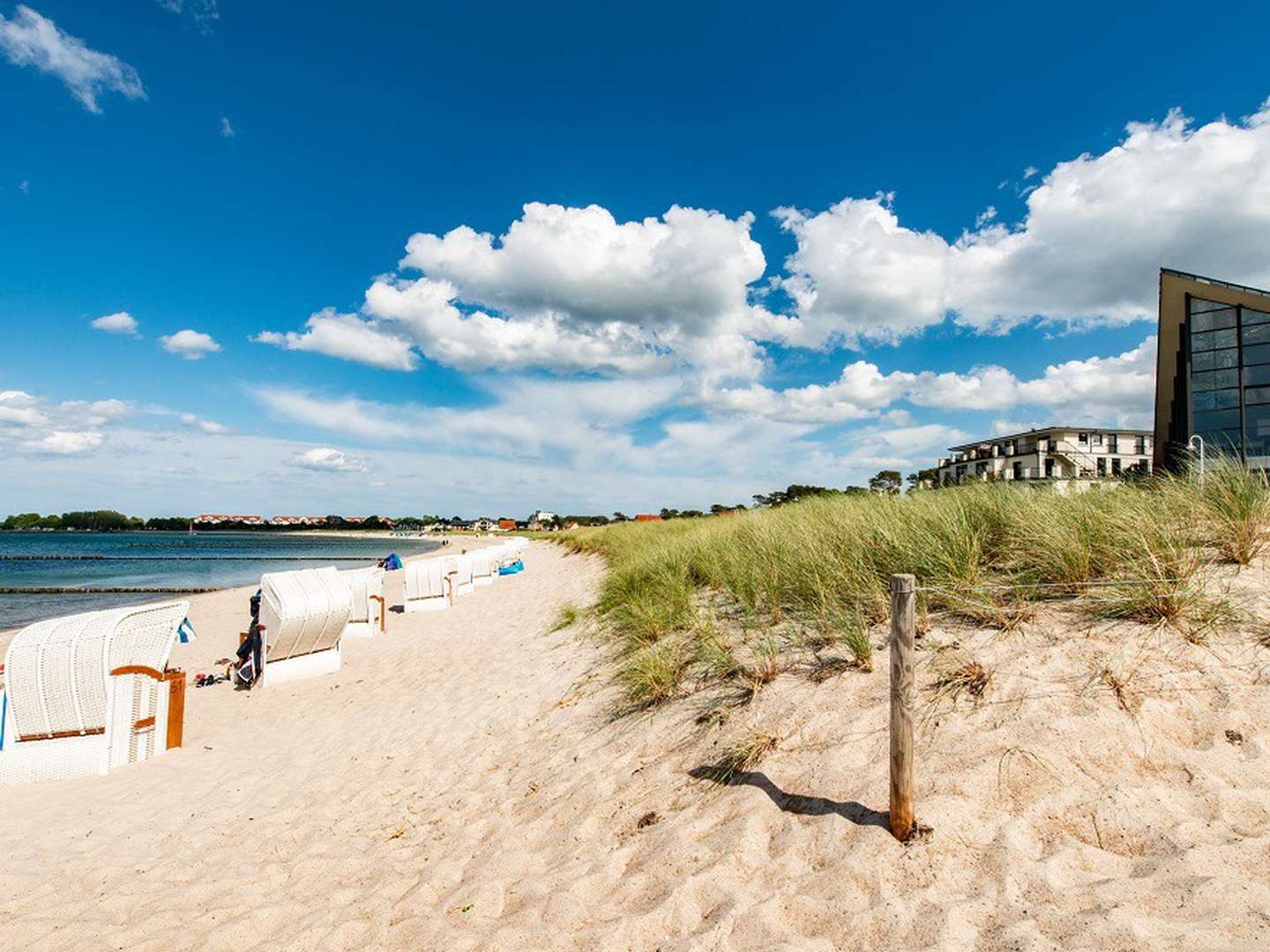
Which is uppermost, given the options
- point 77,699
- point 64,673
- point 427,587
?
point 64,673

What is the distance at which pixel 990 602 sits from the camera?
502 cm

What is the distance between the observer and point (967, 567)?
5.67 meters

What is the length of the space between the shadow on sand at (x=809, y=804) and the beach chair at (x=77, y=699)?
282 inches

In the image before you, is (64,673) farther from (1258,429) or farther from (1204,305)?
(1204,305)

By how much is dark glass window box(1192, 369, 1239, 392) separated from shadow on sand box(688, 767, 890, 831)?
2668 centimetres

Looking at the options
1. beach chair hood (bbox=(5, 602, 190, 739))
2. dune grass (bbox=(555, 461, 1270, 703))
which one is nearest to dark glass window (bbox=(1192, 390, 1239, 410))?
dune grass (bbox=(555, 461, 1270, 703))

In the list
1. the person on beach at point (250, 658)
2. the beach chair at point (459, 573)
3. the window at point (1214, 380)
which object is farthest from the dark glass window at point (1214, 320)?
the person on beach at point (250, 658)

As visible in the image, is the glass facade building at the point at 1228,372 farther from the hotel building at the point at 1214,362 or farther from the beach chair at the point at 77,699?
the beach chair at the point at 77,699

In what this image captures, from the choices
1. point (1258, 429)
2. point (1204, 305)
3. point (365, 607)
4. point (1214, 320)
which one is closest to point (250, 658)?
point (365, 607)

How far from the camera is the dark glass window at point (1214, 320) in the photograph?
21.8 m

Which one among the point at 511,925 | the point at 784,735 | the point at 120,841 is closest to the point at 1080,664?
the point at 784,735

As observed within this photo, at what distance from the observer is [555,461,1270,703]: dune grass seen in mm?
4879

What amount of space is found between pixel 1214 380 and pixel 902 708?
27.2m

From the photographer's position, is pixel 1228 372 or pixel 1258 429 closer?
pixel 1258 429
